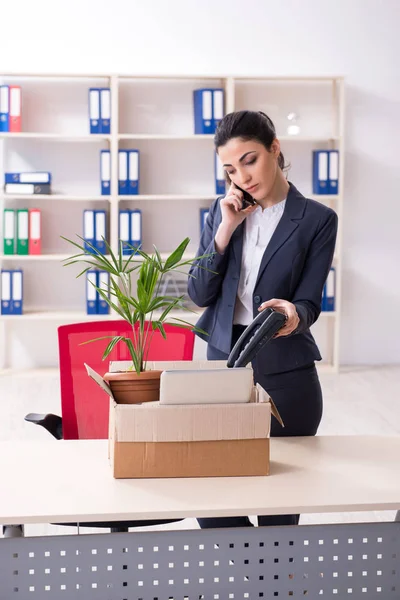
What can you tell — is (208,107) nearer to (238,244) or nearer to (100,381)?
(238,244)

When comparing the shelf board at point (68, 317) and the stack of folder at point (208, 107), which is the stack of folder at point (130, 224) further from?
the stack of folder at point (208, 107)

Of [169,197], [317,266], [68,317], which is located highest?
[169,197]

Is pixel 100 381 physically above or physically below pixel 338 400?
above

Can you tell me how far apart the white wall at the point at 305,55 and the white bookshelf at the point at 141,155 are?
Result: 0.41 feet

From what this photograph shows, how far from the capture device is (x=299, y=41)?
5.89 meters

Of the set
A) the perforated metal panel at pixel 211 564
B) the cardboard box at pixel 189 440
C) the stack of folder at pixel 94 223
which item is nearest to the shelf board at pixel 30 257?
Result: the stack of folder at pixel 94 223

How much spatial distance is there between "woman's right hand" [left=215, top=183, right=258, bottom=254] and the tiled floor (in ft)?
8.03

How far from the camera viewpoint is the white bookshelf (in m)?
5.80

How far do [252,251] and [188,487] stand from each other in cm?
76

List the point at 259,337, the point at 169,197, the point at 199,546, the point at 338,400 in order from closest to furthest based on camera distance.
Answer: the point at 199,546, the point at 259,337, the point at 338,400, the point at 169,197

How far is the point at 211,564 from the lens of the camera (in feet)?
5.17

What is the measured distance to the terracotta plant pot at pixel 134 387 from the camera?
1770mm

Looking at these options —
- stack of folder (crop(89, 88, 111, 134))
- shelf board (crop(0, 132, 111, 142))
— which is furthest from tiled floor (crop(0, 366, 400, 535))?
stack of folder (crop(89, 88, 111, 134))

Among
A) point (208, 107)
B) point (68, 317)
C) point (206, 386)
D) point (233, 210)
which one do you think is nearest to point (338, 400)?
point (68, 317)
